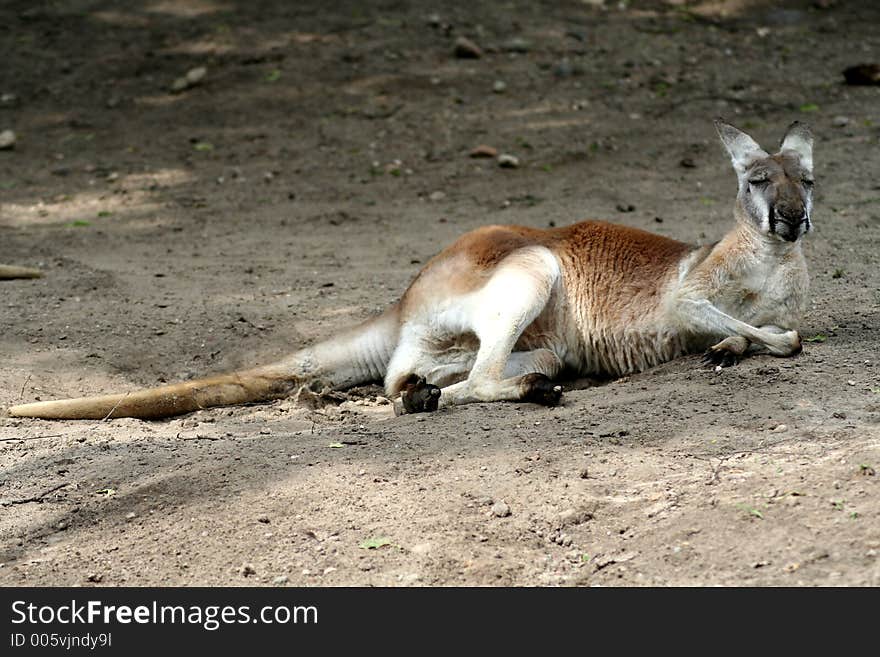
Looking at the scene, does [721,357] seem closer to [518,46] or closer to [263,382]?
[263,382]

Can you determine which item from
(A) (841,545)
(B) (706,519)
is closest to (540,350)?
(B) (706,519)

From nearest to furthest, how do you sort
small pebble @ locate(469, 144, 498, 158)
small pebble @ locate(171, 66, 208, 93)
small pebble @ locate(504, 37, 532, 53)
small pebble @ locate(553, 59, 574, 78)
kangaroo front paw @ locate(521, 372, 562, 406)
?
kangaroo front paw @ locate(521, 372, 562, 406) < small pebble @ locate(469, 144, 498, 158) < small pebble @ locate(553, 59, 574, 78) < small pebble @ locate(171, 66, 208, 93) < small pebble @ locate(504, 37, 532, 53)

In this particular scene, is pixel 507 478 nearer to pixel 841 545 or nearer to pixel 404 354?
pixel 841 545

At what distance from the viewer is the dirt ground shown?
3781 millimetres

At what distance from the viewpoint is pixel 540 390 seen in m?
5.07

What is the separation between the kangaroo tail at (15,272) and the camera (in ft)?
23.4

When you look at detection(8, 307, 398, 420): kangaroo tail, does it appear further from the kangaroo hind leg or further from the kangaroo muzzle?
the kangaroo muzzle

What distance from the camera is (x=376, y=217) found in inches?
352

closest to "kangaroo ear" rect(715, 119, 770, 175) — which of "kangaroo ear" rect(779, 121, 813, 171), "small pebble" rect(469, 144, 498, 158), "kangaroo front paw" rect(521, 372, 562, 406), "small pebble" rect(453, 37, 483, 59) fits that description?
"kangaroo ear" rect(779, 121, 813, 171)

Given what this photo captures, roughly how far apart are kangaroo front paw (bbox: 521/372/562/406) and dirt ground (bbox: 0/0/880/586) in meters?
0.08

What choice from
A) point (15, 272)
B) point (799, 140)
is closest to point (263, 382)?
point (15, 272)

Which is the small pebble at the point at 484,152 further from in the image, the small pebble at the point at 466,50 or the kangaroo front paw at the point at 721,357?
the kangaroo front paw at the point at 721,357

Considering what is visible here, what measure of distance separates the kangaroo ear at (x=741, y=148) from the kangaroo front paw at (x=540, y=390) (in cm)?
140

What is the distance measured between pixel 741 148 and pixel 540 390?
154 centimetres
